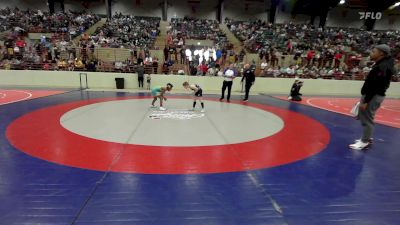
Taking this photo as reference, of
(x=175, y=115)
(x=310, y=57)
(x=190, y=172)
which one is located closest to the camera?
(x=190, y=172)

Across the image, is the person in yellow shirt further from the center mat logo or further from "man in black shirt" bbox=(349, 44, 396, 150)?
"man in black shirt" bbox=(349, 44, 396, 150)

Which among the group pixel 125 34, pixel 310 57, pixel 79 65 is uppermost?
pixel 125 34

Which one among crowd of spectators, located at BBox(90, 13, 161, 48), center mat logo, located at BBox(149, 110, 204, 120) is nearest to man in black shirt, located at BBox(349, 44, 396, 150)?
center mat logo, located at BBox(149, 110, 204, 120)

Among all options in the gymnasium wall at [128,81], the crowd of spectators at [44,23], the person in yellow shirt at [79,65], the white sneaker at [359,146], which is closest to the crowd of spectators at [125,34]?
the crowd of spectators at [44,23]

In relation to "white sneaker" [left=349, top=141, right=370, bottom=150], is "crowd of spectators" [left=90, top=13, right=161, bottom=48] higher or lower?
higher

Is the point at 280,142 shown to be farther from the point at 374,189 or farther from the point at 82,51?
the point at 82,51

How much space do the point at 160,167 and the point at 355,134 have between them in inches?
201

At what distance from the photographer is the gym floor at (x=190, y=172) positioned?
2791mm

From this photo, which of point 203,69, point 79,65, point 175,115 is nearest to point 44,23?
point 79,65

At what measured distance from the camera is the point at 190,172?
12.5 feet

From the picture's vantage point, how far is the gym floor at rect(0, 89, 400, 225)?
2.79 metres

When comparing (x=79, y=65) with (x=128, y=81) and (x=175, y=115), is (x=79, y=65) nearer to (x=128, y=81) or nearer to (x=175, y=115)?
(x=128, y=81)

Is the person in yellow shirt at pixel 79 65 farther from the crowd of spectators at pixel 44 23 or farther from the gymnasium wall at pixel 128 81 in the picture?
the crowd of spectators at pixel 44 23

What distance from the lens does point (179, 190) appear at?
3.26m
